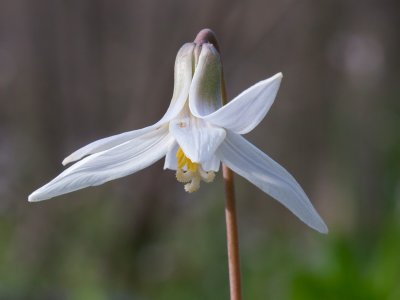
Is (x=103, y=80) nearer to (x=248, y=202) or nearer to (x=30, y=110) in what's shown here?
(x=30, y=110)

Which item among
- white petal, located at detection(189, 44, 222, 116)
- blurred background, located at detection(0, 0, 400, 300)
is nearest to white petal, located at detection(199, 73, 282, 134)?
white petal, located at detection(189, 44, 222, 116)

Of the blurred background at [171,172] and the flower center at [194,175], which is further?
the blurred background at [171,172]

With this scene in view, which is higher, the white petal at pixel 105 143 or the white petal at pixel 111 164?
the white petal at pixel 105 143

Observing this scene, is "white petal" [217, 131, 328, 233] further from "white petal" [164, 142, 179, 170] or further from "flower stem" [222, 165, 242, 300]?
"white petal" [164, 142, 179, 170]

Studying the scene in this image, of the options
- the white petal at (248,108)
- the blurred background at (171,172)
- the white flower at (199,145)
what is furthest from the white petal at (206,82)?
the blurred background at (171,172)

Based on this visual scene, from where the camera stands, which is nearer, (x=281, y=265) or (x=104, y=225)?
(x=281, y=265)

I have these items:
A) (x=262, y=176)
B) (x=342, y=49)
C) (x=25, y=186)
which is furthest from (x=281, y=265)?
(x=262, y=176)

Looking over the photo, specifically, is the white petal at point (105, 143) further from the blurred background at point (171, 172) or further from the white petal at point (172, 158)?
the blurred background at point (171, 172)
